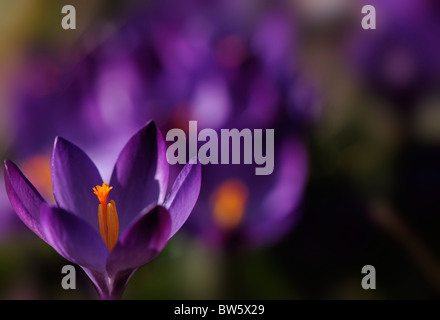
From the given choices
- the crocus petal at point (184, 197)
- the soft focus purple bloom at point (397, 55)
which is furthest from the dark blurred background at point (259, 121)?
the crocus petal at point (184, 197)

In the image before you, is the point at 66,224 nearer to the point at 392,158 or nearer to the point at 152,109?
the point at 152,109

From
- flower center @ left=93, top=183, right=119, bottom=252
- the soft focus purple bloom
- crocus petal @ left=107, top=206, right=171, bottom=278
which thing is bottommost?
crocus petal @ left=107, top=206, right=171, bottom=278

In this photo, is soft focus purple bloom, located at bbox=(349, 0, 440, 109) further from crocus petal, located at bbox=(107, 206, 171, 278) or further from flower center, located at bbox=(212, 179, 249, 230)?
crocus petal, located at bbox=(107, 206, 171, 278)

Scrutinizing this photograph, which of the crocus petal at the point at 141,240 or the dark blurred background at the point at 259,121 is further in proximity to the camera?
the dark blurred background at the point at 259,121

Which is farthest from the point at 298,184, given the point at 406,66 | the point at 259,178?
the point at 406,66

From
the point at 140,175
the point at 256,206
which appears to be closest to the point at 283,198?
the point at 256,206

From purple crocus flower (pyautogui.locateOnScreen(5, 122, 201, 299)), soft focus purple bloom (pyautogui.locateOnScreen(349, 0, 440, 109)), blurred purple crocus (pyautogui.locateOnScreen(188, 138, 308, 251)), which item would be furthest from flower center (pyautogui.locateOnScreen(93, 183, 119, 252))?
soft focus purple bloom (pyautogui.locateOnScreen(349, 0, 440, 109))

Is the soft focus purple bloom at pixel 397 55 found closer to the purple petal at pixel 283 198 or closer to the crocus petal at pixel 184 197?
the purple petal at pixel 283 198
